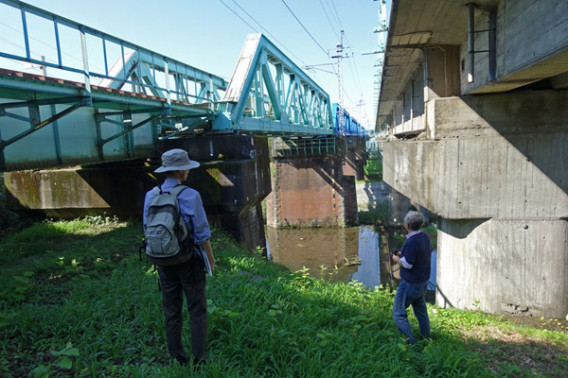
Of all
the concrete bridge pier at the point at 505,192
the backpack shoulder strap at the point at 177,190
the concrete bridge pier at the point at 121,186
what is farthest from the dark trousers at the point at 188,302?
the concrete bridge pier at the point at 121,186

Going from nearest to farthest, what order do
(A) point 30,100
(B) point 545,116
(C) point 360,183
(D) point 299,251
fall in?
(A) point 30,100
(B) point 545,116
(D) point 299,251
(C) point 360,183

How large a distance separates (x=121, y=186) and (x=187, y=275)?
6.92 meters

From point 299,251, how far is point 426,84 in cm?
1501

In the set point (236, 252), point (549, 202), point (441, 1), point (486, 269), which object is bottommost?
point (486, 269)

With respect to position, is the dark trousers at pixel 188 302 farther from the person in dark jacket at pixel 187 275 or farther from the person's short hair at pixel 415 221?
the person's short hair at pixel 415 221

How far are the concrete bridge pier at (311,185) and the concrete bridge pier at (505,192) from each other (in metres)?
17.6

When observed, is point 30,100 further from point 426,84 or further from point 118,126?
point 426,84

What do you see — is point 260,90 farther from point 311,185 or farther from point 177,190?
point 311,185

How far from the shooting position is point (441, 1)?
551 cm

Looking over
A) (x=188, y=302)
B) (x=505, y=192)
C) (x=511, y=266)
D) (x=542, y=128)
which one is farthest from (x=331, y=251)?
(x=188, y=302)

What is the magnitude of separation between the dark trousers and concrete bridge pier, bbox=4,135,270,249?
555 cm

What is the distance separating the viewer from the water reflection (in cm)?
1694

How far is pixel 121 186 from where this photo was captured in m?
8.99

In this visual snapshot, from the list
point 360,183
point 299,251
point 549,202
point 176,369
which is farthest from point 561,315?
point 360,183
